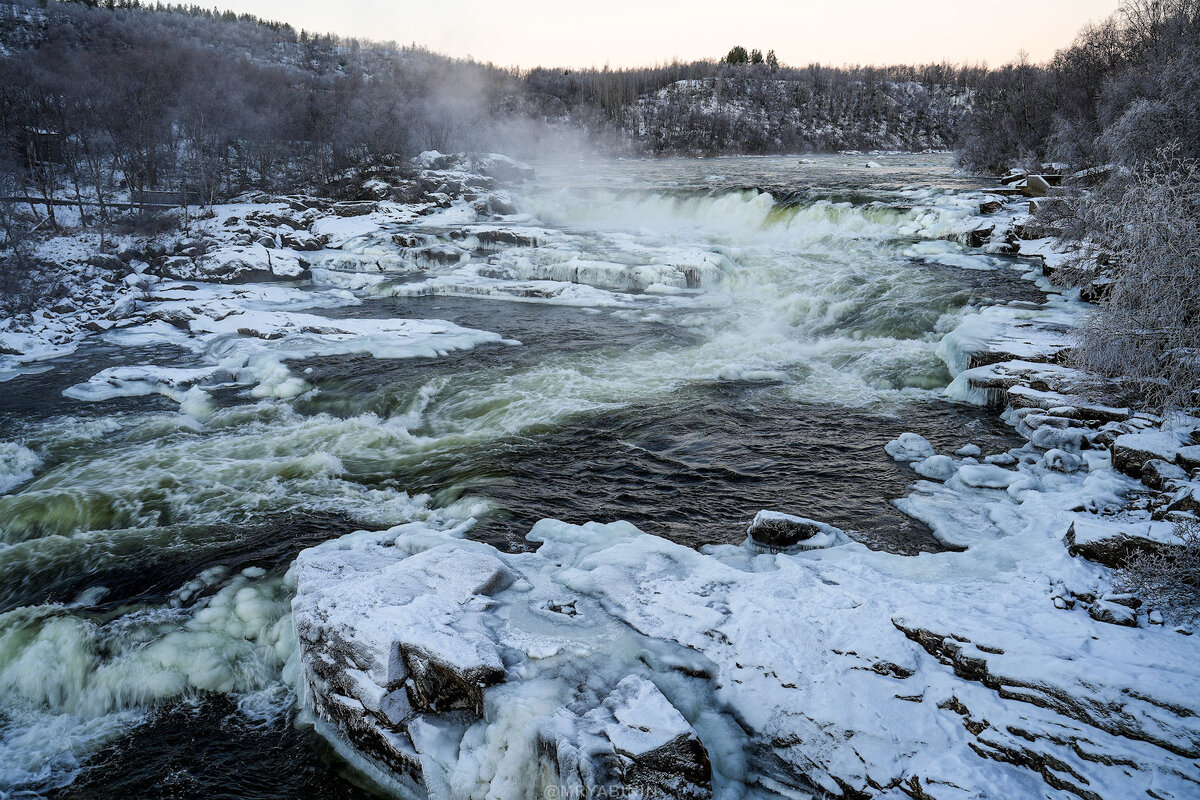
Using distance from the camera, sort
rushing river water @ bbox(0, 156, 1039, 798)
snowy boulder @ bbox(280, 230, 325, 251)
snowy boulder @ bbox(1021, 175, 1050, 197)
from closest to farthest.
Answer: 1. rushing river water @ bbox(0, 156, 1039, 798)
2. snowy boulder @ bbox(1021, 175, 1050, 197)
3. snowy boulder @ bbox(280, 230, 325, 251)

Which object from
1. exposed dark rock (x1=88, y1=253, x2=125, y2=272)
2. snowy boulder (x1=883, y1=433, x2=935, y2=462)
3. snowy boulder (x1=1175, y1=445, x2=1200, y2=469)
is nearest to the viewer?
snowy boulder (x1=1175, y1=445, x2=1200, y2=469)

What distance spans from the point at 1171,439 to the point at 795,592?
14.3 ft

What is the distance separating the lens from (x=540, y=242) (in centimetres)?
2141

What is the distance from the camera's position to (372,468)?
7762mm

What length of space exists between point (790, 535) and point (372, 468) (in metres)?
4.87

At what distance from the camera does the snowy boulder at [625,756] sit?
3143mm

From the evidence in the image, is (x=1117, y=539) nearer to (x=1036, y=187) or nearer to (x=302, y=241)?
(x=1036, y=187)

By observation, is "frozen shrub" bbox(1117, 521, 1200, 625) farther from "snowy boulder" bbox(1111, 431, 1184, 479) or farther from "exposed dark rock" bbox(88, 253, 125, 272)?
"exposed dark rock" bbox(88, 253, 125, 272)

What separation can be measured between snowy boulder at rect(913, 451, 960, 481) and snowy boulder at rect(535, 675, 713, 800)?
186 inches

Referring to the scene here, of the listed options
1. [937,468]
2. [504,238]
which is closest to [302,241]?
[504,238]

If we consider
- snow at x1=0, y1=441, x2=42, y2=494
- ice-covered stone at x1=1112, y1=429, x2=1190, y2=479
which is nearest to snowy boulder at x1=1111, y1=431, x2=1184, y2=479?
ice-covered stone at x1=1112, y1=429, x2=1190, y2=479

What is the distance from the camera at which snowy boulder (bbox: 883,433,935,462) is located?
728 cm

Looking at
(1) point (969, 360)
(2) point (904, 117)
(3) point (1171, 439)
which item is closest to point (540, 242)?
(1) point (969, 360)

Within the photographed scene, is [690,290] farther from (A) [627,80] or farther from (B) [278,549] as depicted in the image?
(A) [627,80]
